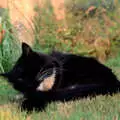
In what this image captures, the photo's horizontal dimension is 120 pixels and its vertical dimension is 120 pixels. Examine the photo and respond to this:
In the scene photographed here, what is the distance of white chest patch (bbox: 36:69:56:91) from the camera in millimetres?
3904

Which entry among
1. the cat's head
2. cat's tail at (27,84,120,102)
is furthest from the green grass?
the cat's head

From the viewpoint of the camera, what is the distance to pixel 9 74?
406 cm

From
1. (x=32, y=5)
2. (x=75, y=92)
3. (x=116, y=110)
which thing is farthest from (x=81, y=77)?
(x=32, y=5)

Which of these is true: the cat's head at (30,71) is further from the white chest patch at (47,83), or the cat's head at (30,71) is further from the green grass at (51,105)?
the green grass at (51,105)

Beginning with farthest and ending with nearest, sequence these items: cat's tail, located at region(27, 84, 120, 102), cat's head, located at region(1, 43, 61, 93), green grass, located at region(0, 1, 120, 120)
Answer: cat's head, located at region(1, 43, 61, 93), cat's tail, located at region(27, 84, 120, 102), green grass, located at region(0, 1, 120, 120)

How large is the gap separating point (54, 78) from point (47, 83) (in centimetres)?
10

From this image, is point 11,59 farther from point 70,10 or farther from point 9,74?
point 70,10

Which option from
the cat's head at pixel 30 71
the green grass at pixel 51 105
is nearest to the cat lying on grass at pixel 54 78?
the cat's head at pixel 30 71

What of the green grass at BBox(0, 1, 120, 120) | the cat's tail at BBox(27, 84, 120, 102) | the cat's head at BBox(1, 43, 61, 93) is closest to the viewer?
the green grass at BBox(0, 1, 120, 120)

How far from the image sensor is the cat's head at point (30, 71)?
3920 mm

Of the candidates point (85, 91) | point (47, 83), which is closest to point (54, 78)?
point (47, 83)

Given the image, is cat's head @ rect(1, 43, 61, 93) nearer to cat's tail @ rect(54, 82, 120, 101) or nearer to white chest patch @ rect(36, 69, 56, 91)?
white chest patch @ rect(36, 69, 56, 91)

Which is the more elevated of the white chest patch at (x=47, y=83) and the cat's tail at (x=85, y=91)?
the white chest patch at (x=47, y=83)

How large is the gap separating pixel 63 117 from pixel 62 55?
1.18m
